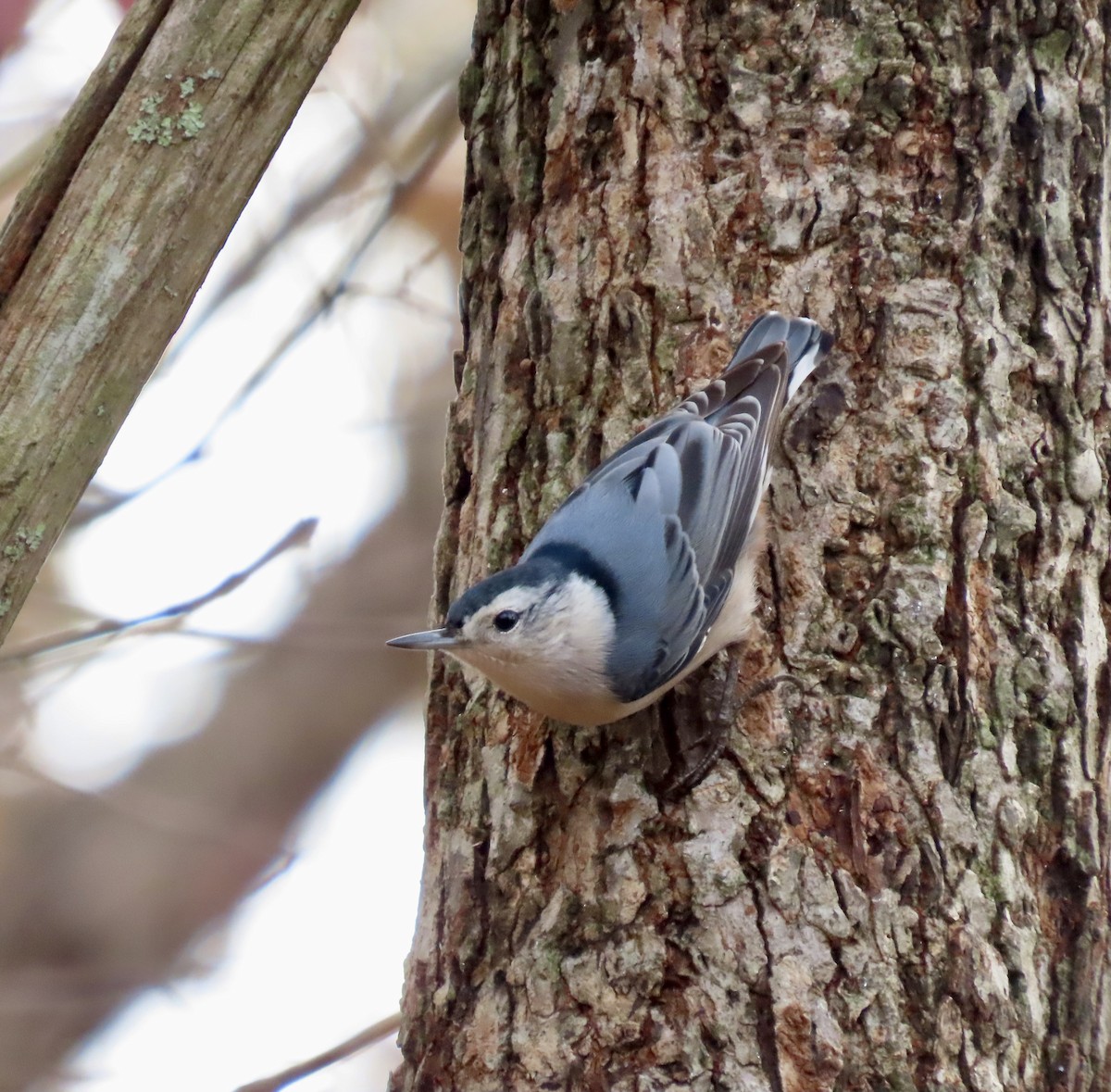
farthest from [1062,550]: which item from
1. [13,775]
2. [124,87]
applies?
[13,775]

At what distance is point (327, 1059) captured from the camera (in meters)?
1.99

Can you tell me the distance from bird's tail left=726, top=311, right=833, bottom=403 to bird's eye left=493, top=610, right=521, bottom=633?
519mm

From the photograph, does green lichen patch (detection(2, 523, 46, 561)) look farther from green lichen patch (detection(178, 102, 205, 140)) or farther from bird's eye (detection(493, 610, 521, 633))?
bird's eye (detection(493, 610, 521, 633))

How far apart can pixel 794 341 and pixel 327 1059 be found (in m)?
1.34

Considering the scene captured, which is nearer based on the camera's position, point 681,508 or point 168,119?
point 168,119

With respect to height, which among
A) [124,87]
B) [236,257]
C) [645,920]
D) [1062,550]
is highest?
[236,257]

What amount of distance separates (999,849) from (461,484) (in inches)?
40.3

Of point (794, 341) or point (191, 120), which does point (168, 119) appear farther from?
point (794, 341)

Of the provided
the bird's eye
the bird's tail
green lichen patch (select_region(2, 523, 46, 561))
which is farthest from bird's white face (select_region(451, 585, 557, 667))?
green lichen patch (select_region(2, 523, 46, 561))

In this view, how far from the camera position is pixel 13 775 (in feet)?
10.4

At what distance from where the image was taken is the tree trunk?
5.27 feet

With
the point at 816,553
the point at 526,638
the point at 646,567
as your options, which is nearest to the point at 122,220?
the point at 526,638

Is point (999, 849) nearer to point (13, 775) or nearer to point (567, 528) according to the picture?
point (567, 528)

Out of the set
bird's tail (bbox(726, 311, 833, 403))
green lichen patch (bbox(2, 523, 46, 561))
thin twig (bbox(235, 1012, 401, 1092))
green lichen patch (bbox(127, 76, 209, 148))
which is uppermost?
green lichen patch (bbox(127, 76, 209, 148))
